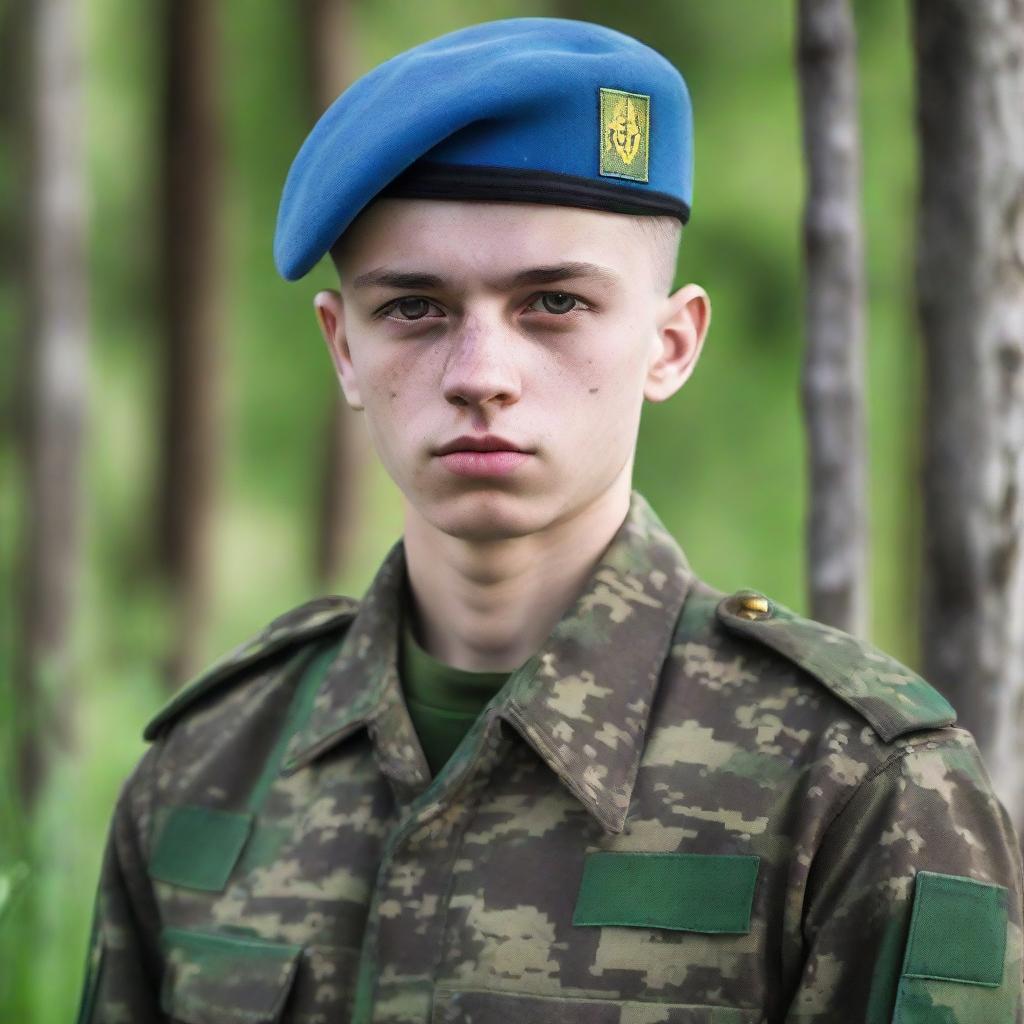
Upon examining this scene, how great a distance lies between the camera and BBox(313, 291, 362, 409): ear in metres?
1.98

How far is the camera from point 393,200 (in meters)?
1.82

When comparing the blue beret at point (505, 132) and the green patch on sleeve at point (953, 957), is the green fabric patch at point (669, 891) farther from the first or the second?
the blue beret at point (505, 132)

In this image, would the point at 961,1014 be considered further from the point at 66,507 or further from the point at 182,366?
the point at 182,366

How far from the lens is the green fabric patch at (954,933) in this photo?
1.58m

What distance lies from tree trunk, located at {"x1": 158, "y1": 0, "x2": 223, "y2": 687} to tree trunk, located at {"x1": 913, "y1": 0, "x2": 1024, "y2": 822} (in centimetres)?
739

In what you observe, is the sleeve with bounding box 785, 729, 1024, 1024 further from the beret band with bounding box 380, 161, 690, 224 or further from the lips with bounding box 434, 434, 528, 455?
the beret band with bounding box 380, 161, 690, 224

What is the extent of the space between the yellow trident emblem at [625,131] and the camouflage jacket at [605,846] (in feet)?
1.50

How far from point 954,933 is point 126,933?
3.57 feet

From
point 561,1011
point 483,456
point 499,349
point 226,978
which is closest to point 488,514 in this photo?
point 483,456

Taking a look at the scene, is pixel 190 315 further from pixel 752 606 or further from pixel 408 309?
pixel 752 606

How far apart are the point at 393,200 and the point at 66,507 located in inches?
218

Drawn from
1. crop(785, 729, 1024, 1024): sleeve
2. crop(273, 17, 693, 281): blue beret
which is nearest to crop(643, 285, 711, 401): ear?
crop(273, 17, 693, 281): blue beret

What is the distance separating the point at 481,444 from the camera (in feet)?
5.77

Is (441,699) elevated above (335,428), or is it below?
above
